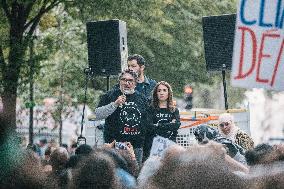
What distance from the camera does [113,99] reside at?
10078mm

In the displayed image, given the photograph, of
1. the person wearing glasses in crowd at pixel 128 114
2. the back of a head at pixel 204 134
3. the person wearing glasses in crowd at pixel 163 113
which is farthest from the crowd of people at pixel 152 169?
the person wearing glasses in crowd at pixel 163 113

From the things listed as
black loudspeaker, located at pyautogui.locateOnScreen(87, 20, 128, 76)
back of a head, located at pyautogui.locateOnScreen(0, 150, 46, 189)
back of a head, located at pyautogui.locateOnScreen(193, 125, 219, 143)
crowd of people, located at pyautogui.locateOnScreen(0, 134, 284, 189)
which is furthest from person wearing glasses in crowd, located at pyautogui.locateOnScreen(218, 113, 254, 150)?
back of a head, located at pyautogui.locateOnScreen(0, 150, 46, 189)

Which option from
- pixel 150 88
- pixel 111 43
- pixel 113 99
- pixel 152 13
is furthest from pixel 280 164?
pixel 152 13

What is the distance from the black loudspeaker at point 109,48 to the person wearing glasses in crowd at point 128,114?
3.30 m

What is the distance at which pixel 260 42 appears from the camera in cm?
661

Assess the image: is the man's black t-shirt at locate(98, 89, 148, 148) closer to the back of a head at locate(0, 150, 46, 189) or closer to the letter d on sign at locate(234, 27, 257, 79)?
the letter d on sign at locate(234, 27, 257, 79)

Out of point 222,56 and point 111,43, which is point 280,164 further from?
point 222,56

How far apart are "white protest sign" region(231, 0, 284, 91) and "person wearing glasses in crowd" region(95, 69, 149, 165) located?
3.30 meters

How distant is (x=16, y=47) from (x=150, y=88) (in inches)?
331

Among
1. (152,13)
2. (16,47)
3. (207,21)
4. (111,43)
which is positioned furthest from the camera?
(152,13)

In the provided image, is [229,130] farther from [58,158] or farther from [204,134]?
Result: [58,158]

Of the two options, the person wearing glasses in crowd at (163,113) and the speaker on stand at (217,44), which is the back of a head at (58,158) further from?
the speaker on stand at (217,44)

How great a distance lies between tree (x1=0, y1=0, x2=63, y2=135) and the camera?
61.0ft

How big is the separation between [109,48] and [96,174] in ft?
29.2
